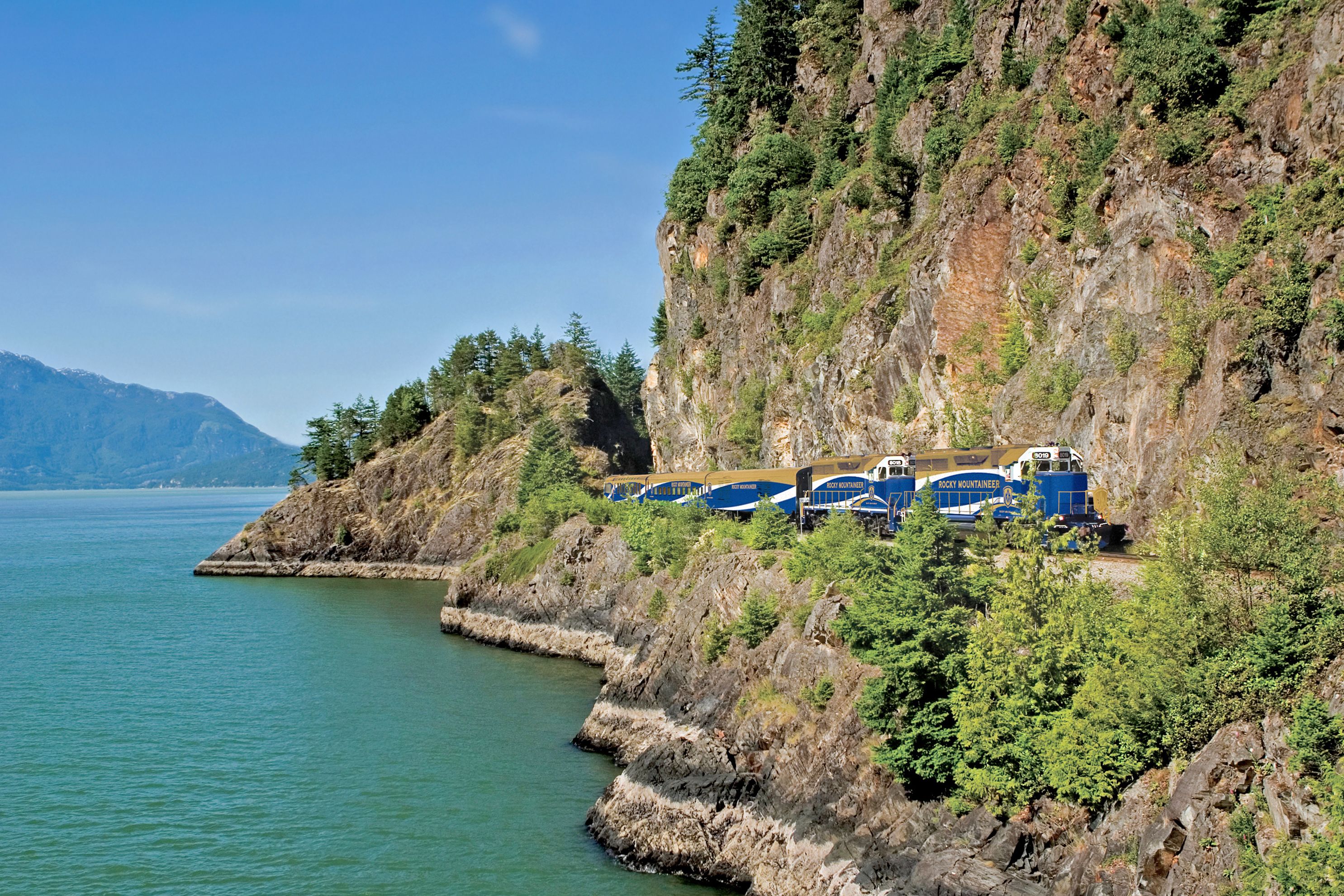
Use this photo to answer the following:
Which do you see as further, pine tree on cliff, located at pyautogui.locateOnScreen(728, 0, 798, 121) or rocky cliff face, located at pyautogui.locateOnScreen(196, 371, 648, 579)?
rocky cliff face, located at pyautogui.locateOnScreen(196, 371, 648, 579)

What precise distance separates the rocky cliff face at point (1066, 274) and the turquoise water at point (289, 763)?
85.9 feet

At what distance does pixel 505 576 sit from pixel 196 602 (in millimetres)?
34760

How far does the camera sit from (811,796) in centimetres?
3139

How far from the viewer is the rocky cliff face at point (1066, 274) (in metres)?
37.0

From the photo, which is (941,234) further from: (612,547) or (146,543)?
(146,543)

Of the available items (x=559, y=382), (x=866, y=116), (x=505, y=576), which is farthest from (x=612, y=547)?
(x=559, y=382)

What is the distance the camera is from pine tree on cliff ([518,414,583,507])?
9294cm

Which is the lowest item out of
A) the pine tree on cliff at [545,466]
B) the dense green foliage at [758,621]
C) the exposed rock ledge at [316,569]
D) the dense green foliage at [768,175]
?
the exposed rock ledge at [316,569]

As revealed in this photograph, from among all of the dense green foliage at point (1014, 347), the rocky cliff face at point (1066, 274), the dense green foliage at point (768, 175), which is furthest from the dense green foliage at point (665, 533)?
the dense green foliage at point (768, 175)

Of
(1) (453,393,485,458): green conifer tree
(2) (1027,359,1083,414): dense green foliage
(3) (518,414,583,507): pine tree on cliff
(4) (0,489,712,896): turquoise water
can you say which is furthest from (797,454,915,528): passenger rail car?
(1) (453,393,485,458): green conifer tree

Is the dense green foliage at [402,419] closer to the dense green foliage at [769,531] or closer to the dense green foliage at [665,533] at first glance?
the dense green foliage at [665,533]

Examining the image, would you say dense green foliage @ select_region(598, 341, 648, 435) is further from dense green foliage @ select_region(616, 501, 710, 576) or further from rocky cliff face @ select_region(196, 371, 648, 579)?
dense green foliage @ select_region(616, 501, 710, 576)

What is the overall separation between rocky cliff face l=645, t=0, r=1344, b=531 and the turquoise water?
26170 millimetres

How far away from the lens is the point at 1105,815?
25.3 m
